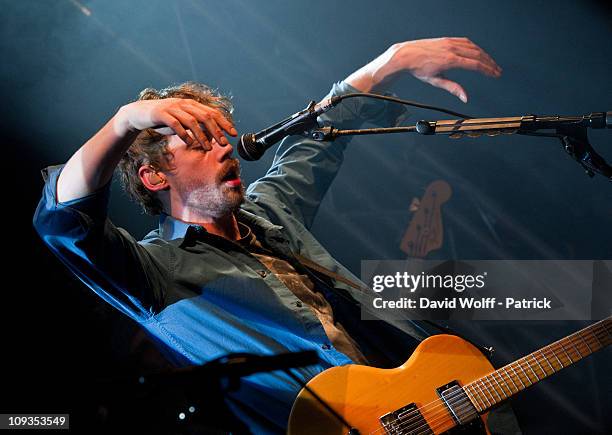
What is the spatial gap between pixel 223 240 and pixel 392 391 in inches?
33.9

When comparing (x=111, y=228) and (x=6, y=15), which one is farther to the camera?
(x=6, y=15)

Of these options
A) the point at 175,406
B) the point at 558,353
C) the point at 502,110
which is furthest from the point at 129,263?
the point at 502,110

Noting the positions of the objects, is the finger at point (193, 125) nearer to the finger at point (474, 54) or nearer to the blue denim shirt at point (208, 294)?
the blue denim shirt at point (208, 294)

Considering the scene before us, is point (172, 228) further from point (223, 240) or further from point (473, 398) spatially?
point (473, 398)

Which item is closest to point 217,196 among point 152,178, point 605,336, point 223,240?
point 223,240

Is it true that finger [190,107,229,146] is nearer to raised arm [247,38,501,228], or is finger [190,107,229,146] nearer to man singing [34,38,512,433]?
man singing [34,38,512,433]

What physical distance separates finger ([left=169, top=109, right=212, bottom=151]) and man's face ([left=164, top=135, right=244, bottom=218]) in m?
0.90

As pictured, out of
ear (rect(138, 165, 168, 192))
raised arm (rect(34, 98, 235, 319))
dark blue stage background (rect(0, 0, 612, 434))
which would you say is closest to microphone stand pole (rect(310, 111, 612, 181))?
raised arm (rect(34, 98, 235, 319))

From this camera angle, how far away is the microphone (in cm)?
189

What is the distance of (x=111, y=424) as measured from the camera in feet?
4.76

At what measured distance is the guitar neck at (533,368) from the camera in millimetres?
1990

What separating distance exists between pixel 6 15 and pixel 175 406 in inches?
90.4

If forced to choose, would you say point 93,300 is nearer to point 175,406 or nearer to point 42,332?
point 42,332

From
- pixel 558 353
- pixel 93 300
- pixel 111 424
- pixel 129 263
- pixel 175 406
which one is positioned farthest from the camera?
pixel 93 300
